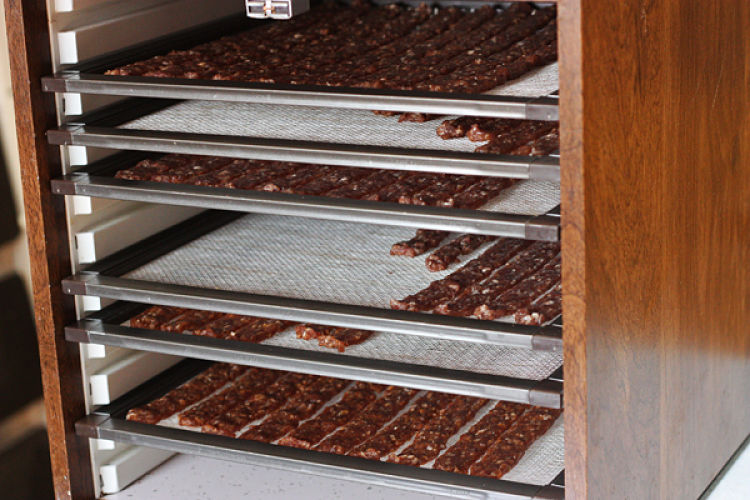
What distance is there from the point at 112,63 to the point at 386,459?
98cm

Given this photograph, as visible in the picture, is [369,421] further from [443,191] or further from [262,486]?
[443,191]

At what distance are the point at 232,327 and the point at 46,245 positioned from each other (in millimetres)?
433

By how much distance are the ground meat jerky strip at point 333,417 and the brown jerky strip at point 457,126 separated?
0.64 m

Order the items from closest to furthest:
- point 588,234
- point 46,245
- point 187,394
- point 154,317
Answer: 1. point 588,234
2. point 46,245
3. point 154,317
4. point 187,394

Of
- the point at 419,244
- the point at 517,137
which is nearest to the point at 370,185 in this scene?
the point at 419,244

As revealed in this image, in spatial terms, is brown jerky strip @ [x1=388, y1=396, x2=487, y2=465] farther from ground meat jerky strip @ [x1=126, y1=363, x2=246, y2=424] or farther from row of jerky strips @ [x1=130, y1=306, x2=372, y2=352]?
Result: ground meat jerky strip @ [x1=126, y1=363, x2=246, y2=424]

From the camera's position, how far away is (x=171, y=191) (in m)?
2.24

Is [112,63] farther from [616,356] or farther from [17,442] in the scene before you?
[616,356]

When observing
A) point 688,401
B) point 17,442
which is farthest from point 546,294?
point 17,442

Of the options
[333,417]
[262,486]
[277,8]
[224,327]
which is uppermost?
[277,8]

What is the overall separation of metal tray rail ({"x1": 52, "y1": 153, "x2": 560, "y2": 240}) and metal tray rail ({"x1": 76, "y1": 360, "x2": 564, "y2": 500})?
0.47m

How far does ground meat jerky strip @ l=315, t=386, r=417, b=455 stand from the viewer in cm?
241

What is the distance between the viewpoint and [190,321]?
2557 mm

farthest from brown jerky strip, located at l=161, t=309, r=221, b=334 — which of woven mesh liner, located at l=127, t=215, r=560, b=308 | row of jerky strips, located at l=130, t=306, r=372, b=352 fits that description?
woven mesh liner, located at l=127, t=215, r=560, b=308
